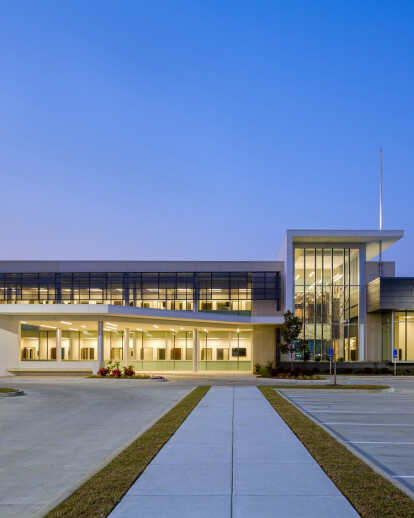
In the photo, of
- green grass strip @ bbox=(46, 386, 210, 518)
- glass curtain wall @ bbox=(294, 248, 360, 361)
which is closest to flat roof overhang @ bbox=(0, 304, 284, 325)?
glass curtain wall @ bbox=(294, 248, 360, 361)

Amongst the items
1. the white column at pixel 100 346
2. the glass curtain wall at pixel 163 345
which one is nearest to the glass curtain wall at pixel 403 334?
the glass curtain wall at pixel 163 345

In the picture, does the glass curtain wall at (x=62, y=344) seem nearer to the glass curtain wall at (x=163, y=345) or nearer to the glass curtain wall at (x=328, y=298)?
the glass curtain wall at (x=163, y=345)

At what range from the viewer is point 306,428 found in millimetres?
14094

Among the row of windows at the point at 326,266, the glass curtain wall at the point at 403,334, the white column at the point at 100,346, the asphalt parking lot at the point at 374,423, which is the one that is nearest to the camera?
the asphalt parking lot at the point at 374,423

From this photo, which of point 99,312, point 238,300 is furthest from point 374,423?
point 238,300

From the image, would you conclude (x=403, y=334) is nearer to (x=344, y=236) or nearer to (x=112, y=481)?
(x=344, y=236)

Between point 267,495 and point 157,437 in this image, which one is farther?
point 157,437

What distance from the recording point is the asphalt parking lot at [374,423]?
10469mm

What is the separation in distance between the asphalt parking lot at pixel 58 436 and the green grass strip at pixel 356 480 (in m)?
3.97

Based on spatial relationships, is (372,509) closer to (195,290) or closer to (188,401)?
(188,401)

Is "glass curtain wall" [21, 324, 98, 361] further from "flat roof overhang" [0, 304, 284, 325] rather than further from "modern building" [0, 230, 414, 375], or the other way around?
"flat roof overhang" [0, 304, 284, 325]

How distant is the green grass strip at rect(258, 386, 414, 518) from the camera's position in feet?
23.3

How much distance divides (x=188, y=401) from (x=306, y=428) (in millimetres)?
8419

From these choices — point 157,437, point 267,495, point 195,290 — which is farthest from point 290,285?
point 267,495
